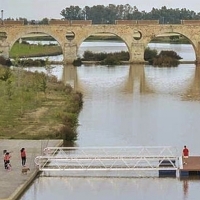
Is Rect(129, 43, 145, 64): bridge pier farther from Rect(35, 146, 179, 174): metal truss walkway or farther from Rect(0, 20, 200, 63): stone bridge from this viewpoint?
Rect(35, 146, 179, 174): metal truss walkway

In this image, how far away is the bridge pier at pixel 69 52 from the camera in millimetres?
73812

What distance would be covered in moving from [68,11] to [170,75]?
12004 cm

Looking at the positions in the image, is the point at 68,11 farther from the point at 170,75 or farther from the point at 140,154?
the point at 140,154

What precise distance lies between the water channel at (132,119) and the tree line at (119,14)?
307 ft

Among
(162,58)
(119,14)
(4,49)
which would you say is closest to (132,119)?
(162,58)

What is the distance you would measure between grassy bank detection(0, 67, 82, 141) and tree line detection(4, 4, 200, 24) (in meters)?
117

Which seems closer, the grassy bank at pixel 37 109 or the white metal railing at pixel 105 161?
the white metal railing at pixel 105 161

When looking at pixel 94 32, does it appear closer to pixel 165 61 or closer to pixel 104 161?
pixel 165 61

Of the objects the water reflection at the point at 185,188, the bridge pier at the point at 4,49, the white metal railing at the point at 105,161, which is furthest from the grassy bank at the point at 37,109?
the bridge pier at the point at 4,49

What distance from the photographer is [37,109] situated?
3788cm

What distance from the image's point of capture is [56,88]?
4703 centimetres

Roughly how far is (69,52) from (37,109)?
36903 mm

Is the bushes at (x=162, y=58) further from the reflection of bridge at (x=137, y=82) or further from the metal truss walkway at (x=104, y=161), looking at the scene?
the metal truss walkway at (x=104, y=161)

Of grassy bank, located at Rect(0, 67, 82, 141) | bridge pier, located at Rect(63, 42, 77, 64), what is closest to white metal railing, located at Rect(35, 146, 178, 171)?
grassy bank, located at Rect(0, 67, 82, 141)
